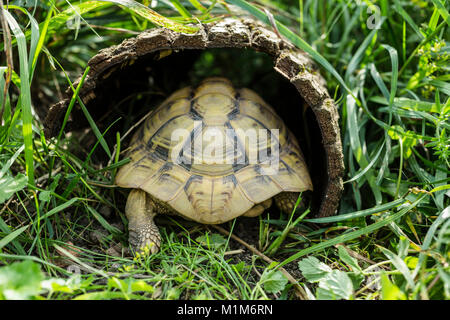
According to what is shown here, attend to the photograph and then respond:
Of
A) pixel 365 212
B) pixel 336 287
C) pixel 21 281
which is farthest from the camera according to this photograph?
pixel 365 212

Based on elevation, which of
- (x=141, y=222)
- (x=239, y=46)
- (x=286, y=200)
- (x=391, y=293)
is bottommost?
(x=391, y=293)

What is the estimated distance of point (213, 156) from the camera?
1900mm

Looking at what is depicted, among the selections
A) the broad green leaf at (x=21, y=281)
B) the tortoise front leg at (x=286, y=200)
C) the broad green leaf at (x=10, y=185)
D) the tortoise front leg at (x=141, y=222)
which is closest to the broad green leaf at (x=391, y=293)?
the tortoise front leg at (x=286, y=200)

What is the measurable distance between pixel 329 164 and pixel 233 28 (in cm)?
80

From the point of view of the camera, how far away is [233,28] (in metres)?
1.80

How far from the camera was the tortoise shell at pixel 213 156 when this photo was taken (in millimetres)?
1814

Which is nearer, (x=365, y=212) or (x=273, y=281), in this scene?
(x=273, y=281)

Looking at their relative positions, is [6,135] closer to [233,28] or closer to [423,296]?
[233,28]

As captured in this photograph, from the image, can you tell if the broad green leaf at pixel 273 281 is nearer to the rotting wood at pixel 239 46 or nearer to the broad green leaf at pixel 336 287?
the broad green leaf at pixel 336 287

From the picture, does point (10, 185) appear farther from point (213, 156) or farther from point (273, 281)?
point (273, 281)

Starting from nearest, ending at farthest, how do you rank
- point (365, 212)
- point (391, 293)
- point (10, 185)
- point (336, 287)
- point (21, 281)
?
point (21, 281) < point (391, 293) < point (336, 287) < point (10, 185) < point (365, 212)

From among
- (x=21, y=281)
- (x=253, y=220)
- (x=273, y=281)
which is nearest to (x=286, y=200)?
(x=253, y=220)

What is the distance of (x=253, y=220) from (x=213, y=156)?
477 mm

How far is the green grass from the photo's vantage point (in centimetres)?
148
